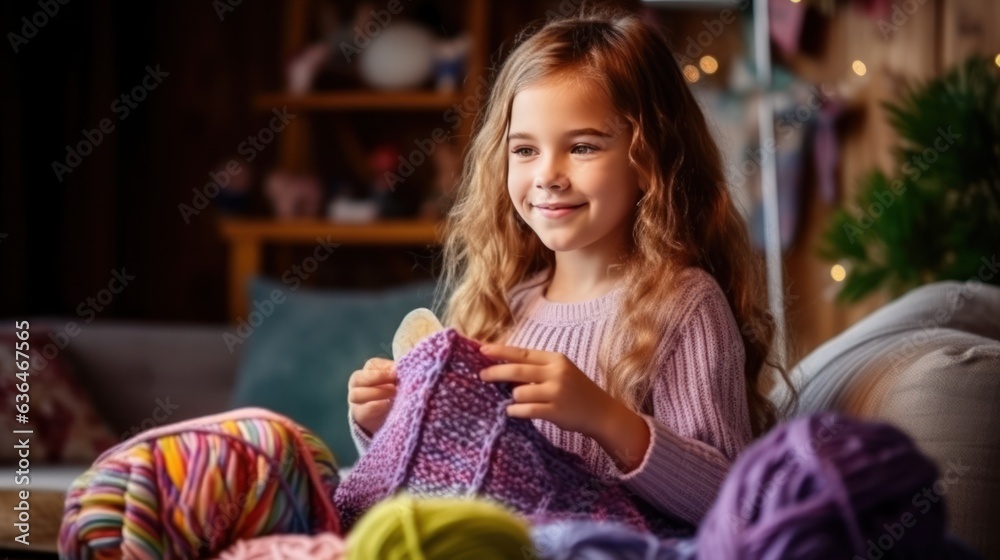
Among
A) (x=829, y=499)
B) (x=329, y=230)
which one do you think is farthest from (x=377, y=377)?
(x=329, y=230)

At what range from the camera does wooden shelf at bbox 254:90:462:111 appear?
11.6 feet

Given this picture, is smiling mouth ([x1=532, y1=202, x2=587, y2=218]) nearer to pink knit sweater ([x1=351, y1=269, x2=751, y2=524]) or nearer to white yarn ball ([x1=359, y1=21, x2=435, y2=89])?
pink knit sweater ([x1=351, y1=269, x2=751, y2=524])

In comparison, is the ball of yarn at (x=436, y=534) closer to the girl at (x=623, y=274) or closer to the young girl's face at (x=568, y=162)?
the girl at (x=623, y=274)

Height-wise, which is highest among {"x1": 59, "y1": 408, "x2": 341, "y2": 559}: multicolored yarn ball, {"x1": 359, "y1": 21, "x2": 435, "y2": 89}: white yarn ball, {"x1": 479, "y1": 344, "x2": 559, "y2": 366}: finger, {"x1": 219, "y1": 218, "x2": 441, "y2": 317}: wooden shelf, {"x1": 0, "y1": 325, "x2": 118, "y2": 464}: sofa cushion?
{"x1": 359, "y1": 21, "x2": 435, "y2": 89}: white yarn ball

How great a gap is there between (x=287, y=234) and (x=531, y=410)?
2.62m

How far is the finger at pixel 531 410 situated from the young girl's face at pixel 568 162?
289 mm

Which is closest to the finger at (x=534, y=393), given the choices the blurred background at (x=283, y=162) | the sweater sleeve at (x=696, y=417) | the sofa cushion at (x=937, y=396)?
the sweater sleeve at (x=696, y=417)

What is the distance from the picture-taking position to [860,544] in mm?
794

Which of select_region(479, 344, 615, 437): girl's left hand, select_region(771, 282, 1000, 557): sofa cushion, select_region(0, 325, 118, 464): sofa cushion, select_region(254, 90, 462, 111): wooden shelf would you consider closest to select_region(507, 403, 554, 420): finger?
select_region(479, 344, 615, 437): girl's left hand

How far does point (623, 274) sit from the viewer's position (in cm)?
134

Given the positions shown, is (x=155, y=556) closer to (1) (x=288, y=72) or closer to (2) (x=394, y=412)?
(2) (x=394, y=412)

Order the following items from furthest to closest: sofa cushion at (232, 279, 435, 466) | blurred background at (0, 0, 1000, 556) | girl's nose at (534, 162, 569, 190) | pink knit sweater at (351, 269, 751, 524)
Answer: blurred background at (0, 0, 1000, 556) < sofa cushion at (232, 279, 435, 466) < girl's nose at (534, 162, 569, 190) < pink knit sweater at (351, 269, 751, 524)

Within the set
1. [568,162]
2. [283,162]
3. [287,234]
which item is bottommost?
[287,234]

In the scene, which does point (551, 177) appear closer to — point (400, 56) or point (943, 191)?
point (943, 191)
